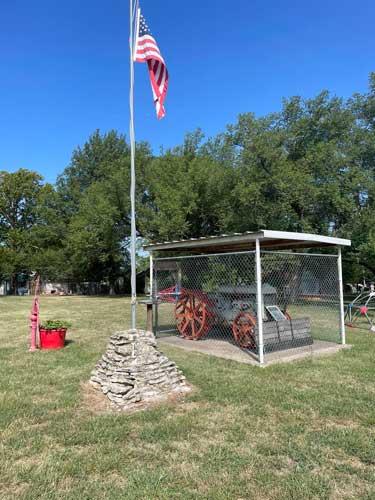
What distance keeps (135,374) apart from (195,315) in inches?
167

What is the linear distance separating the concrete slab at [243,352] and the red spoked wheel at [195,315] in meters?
0.21

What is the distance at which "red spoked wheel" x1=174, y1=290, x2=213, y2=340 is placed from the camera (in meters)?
8.76

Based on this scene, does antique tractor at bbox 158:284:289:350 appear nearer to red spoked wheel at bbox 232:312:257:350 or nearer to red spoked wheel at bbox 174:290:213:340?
red spoked wheel at bbox 174:290:213:340

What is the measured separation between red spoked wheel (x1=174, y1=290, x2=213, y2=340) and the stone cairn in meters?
3.59

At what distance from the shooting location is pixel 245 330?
7586 millimetres

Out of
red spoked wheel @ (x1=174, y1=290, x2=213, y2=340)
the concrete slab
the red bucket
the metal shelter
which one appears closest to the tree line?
the metal shelter

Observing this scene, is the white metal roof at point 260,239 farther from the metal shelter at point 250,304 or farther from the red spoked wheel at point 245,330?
the red spoked wheel at point 245,330

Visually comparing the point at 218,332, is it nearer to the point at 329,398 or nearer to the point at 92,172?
the point at 329,398

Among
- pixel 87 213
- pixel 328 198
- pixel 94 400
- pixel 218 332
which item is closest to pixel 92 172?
pixel 87 213

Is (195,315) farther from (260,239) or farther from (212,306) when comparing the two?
(260,239)

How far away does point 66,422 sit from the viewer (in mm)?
3959

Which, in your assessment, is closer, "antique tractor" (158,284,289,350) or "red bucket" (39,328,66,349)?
"red bucket" (39,328,66,349)

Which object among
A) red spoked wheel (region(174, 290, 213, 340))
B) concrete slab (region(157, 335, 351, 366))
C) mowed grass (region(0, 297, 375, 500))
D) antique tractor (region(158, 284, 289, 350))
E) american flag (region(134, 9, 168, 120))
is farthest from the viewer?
red spoked wheel (region(174, 290, 213, 340))

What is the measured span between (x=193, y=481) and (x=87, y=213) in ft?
81.3
